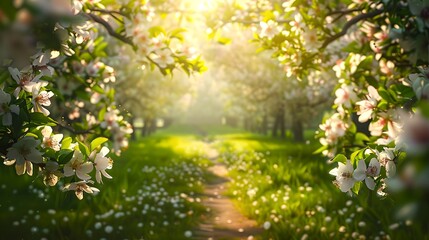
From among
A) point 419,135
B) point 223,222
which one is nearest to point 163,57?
point 223,222

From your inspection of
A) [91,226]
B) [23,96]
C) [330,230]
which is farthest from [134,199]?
[23,96]

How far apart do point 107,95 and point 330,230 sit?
3.41 meters

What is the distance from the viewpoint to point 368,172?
8.41ft

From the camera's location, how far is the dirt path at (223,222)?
5.20 metres

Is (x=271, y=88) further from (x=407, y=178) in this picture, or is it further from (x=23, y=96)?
(x=407, y=178)

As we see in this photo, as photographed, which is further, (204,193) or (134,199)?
(204,193)

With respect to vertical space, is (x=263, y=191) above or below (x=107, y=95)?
below

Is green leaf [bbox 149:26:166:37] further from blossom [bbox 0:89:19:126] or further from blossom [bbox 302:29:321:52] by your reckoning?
blossom [bbox 0:89:19:126]

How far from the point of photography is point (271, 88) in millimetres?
20125

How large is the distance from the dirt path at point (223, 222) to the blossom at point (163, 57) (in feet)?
7.08

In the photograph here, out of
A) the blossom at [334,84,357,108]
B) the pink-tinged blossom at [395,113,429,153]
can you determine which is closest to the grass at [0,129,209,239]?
the blossom at [334,84,357,108]

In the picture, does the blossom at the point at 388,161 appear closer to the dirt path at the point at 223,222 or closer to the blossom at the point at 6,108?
the blossom at the point at 6,108

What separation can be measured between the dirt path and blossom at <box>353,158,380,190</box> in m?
2.57

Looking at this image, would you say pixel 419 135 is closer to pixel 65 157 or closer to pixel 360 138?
pixel 65 157
